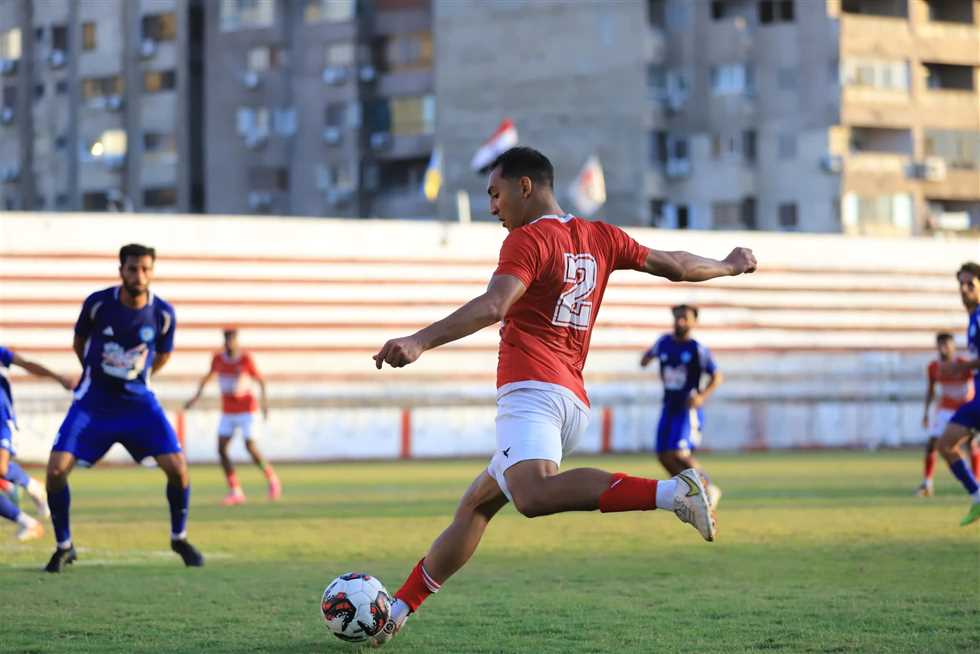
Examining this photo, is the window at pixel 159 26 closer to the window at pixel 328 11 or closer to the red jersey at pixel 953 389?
the window at pixel 328 11

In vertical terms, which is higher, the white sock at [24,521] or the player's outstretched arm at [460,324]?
the player's outstretched arm at [460,324]

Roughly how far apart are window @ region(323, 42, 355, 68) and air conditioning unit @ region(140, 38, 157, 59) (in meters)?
7.67

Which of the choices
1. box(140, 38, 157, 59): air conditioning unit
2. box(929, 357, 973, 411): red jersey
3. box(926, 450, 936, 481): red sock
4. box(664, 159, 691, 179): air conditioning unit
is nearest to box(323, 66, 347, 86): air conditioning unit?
box(140, 38, 157, 59): air conditioning unit

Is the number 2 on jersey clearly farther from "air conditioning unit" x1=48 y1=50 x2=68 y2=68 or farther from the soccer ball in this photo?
"air conditioning unit" x1=48 y1=50 x2=68 y2=68

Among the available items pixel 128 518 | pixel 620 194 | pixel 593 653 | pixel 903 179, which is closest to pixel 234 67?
pixel 620 194

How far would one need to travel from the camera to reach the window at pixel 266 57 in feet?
232

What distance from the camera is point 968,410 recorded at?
15078 millimetres

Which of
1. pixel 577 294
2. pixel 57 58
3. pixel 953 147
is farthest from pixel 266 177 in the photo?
pixel 577 294

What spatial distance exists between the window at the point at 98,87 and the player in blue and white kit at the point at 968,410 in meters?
61.6

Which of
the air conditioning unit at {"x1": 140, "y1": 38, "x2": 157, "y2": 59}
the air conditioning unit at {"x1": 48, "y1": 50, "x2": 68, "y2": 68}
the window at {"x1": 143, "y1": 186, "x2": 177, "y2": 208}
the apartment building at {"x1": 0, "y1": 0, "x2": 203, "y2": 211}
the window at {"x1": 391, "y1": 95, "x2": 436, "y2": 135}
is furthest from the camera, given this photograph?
the air conditioning unit at {"x1": 48, "y1": 50, "x2": 68, "y2": 68}

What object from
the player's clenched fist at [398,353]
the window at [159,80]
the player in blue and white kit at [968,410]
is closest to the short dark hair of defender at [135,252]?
the player's clenched fist at [398,353]

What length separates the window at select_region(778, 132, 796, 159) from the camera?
6069cm

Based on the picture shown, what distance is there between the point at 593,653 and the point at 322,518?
9.82m

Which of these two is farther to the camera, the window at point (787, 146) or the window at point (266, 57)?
the window at point (266, 57)
